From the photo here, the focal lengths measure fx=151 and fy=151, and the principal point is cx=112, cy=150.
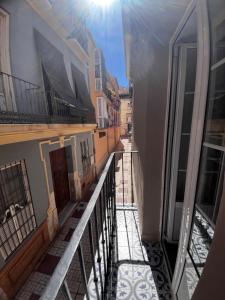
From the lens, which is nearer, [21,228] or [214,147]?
[214,147]

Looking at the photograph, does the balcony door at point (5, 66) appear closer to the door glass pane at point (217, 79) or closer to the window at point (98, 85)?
the door glass pane at point (217, 79)

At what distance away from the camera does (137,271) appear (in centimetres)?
154

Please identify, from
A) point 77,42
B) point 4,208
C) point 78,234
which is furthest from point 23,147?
point 77,42

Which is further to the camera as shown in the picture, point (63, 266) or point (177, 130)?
point (177, 130)

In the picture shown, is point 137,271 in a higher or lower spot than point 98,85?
lower

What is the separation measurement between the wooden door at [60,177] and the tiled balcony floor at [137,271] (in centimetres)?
293

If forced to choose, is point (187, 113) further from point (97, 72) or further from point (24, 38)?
point (97, 72)

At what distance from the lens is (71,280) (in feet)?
8.12

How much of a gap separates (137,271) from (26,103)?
340 cm

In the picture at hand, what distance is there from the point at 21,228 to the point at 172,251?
2534mm

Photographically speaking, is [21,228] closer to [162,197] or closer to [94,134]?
[162,197]

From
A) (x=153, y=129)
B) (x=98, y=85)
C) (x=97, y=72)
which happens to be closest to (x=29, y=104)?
(x=153, y=129)

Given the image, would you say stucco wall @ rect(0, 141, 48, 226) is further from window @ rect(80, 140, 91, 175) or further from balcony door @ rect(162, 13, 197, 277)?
window @ rect(80, 140, 91, 175)

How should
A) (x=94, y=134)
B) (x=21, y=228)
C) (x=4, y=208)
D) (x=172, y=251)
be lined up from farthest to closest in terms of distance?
(x=94, y=134)
(x=21, y=228)
(x=4, y=208)
(x=172, y=251)
